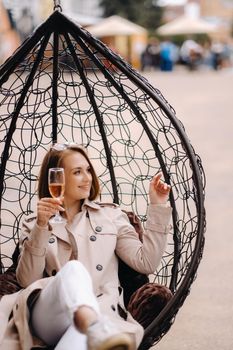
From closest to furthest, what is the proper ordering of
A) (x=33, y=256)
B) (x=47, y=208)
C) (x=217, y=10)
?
1. (x=47, y=208)
2. (x=33, y=256)
3. (x=217, y=10)

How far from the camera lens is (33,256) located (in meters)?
3.32

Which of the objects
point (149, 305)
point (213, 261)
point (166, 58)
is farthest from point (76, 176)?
point (166, 58)

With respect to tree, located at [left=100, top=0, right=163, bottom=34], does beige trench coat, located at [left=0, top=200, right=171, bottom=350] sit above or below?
below

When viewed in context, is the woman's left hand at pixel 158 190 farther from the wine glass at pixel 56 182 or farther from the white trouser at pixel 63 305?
the white trouser at pixel 63 305

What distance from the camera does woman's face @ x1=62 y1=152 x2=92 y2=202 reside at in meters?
3.52

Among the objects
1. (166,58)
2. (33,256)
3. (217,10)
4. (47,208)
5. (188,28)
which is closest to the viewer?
(47,208)

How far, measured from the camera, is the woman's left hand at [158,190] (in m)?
3.37

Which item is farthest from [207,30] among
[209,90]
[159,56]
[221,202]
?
[221,202]

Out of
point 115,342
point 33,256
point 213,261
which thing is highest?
point 33,256

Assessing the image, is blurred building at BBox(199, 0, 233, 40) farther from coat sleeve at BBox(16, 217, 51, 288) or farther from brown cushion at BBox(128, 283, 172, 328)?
coat sleeve at BBox(16, 217, 51, 288)

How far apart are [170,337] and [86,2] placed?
41300 millimetres

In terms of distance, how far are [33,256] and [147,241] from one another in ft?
1.63

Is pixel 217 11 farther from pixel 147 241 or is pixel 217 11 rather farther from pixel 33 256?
pixel 33 256

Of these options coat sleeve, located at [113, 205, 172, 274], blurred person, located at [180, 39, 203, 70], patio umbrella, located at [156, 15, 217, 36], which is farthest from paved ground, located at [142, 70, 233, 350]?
patio umbrella, located at [156, 15, 217, 36]
